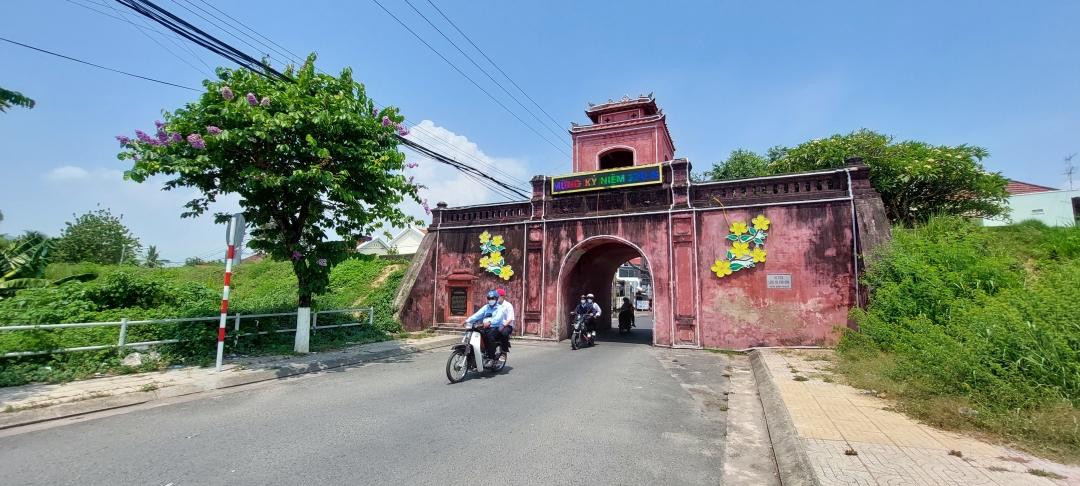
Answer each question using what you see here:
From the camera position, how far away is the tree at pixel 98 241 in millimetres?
29047

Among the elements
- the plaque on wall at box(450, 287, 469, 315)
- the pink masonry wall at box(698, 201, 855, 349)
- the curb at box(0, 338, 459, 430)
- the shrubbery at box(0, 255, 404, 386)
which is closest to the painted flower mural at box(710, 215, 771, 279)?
the pink masonry wall at box(698, 201, 855, 349)

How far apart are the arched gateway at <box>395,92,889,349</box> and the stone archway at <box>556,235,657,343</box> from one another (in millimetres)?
72

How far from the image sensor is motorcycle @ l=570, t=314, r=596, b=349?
12602 millimetres

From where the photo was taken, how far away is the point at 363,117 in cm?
831

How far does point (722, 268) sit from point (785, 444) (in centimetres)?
904

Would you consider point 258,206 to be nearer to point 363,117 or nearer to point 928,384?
point 363,117

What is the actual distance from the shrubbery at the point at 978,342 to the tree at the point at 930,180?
431cm

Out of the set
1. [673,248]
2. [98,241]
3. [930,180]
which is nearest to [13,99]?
[673,248]

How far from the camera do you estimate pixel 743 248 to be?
12.6m

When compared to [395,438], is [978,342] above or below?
above

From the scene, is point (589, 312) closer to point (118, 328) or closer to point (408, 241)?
point (118, 328)

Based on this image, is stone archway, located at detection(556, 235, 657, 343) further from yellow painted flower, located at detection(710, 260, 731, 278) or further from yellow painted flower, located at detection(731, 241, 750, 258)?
yellow painted flower, located at detection(731, 241, 750, 258)

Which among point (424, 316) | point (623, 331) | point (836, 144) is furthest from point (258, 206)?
point (836, 144)

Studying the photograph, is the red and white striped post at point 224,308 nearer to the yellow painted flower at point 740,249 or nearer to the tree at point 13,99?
the tree at point 13,99
